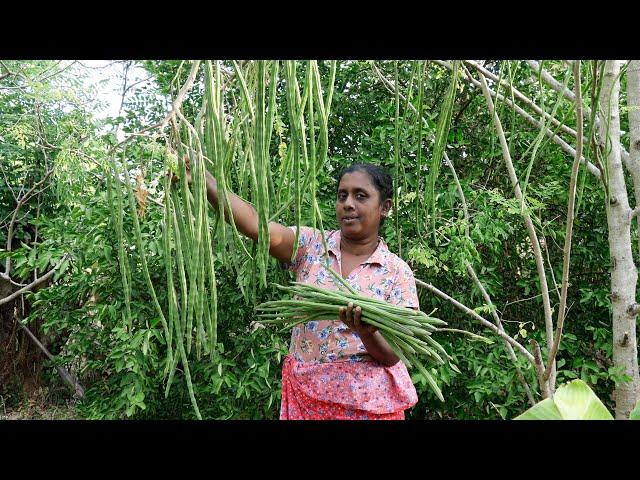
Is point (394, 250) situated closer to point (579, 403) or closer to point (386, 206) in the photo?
point (386, 206)

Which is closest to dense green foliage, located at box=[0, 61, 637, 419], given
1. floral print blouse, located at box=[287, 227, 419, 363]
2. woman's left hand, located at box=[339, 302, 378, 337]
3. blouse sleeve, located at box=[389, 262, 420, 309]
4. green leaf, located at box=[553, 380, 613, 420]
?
floral print blouse, located at box=[287, 227, 419, 363]

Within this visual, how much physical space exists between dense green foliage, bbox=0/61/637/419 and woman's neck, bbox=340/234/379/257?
0.43 metres

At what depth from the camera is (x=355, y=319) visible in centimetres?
137

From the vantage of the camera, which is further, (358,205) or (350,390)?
(358,205)

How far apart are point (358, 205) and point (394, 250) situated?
1024mm

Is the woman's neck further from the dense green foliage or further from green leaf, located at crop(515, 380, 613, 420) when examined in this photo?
green leaf, located at crop(515, 380, 613, 420)

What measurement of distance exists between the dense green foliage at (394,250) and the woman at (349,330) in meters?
0.45

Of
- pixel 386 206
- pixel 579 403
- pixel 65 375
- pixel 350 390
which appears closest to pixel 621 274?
pixel 386 206

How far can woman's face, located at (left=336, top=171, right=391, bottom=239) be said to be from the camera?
1.71 m

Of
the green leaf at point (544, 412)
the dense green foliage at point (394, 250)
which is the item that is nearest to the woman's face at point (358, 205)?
the dense green foliage at point (394, 250)

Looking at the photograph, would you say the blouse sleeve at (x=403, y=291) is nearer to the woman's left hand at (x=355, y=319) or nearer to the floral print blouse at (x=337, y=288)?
the floral print blouse at (x=337, y=288)
